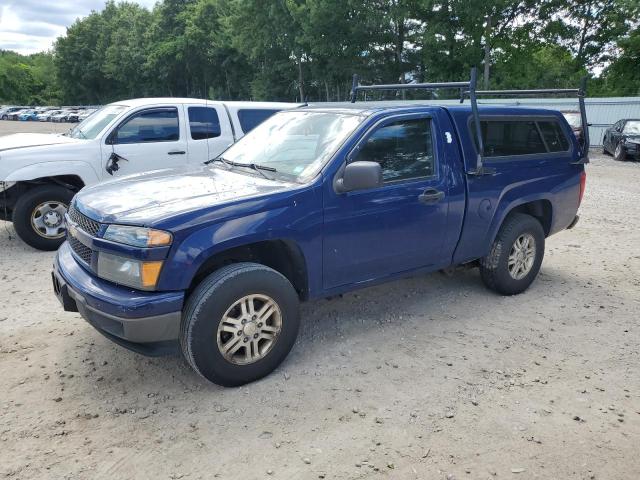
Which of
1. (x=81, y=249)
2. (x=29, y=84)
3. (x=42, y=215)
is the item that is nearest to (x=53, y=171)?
(x=42, y=215)

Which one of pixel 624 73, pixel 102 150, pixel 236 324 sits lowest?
pixel 236 324

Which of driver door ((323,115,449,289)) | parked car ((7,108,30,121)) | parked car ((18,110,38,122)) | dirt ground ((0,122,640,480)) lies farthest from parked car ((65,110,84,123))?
driver door ((323,115,449,289))

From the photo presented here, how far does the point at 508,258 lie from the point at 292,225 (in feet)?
8.22

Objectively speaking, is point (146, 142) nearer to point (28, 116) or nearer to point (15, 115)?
point (28, 116)

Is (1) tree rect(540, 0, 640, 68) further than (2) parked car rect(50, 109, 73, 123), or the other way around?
(2) parked car rect(50, 109, 73, 123)

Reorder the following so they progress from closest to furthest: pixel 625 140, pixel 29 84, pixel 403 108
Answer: pixel 403 108
pixel 625 140
pixel 29 84

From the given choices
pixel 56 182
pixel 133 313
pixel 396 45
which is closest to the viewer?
pixel 133 313

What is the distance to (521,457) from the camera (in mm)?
2898

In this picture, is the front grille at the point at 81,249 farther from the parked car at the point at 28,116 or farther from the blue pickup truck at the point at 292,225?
the parked car at the point at 28,116

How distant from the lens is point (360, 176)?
3.63 m

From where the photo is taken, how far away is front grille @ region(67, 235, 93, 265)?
3.51 metres

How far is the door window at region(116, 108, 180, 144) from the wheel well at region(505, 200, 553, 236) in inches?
191

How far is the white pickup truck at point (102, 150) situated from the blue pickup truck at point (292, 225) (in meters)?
3.01

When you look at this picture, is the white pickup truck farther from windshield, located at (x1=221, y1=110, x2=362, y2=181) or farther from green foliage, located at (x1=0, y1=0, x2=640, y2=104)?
green foliage, located at (x1=0, y1=0, x2=640, y2=104)
